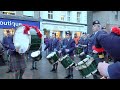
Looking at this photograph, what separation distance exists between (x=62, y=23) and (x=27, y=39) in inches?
557

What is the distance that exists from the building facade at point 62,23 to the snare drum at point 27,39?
34.6 feet

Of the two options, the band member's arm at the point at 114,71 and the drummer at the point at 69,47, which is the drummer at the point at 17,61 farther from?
the band member's arm at the point at 114,71

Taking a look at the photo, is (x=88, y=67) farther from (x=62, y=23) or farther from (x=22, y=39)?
(x=62, y=23)

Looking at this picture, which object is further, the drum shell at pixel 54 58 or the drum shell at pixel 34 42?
the drum shell at pixel 54 58

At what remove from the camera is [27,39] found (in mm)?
4707

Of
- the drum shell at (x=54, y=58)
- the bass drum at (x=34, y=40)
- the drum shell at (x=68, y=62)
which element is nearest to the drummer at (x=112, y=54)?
the bass drum at (x=34, y=40)

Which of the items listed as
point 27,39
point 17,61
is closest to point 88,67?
point 27,39

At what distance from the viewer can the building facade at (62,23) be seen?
16.6 m

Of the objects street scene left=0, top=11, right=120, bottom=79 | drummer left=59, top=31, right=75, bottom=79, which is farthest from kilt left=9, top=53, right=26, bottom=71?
drummer left=59, top=31, right=75, bottom=79

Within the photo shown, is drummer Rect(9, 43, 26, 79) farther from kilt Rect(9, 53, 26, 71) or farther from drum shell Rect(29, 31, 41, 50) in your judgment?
drum shell Rect(29, 31, 41, 50)
